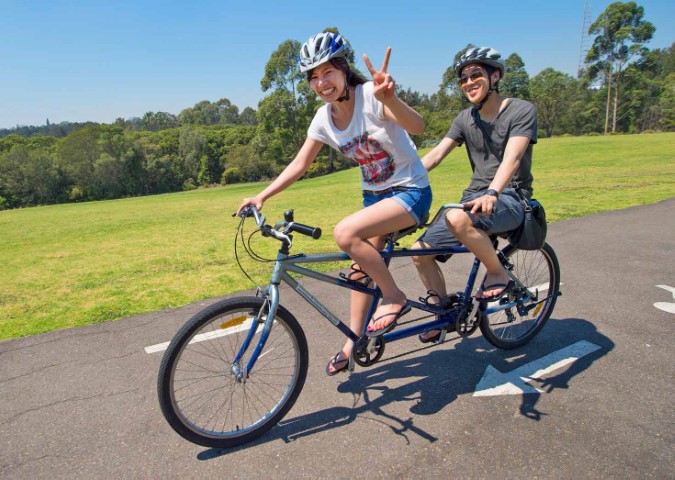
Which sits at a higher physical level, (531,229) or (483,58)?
(483,58)

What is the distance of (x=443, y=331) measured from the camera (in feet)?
11.2

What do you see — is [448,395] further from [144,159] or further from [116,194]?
A: [144,159]

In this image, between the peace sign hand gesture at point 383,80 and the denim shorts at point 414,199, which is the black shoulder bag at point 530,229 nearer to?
the denim shorts at point 414,199

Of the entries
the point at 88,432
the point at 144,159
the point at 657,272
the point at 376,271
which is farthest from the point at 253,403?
the point at 144,159

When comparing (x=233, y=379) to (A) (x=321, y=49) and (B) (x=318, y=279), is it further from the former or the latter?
(A) (x=321, y=49)

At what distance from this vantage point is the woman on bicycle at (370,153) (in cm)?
270

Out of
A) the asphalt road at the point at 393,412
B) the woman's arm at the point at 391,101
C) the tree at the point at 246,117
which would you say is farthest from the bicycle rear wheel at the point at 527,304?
the tree at the point at 246,117

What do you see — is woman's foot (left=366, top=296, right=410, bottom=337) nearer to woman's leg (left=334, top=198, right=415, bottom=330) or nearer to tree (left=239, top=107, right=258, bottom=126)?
woman's leg (left=334, top=198, right=415, bottom=330)

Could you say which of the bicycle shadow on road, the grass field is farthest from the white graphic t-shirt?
the grass field

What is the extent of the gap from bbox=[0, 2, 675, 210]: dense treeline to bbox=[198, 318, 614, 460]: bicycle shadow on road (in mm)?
38858

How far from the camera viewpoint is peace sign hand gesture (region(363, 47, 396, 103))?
96.6 inches

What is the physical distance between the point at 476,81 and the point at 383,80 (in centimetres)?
126

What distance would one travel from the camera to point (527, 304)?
3936mm

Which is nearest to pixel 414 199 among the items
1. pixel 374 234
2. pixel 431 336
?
pixel 374 234
